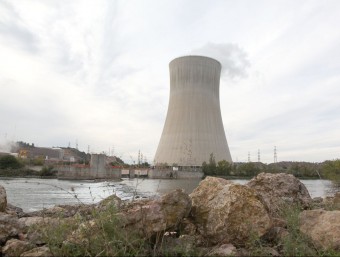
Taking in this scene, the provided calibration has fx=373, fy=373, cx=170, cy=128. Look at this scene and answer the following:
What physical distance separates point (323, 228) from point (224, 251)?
105 centimetres

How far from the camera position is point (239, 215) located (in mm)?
3256

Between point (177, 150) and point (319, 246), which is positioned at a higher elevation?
point (177, 150)

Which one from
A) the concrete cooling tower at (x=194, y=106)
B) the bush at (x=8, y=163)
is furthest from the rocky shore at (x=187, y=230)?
the bush at (x=8, y=163)

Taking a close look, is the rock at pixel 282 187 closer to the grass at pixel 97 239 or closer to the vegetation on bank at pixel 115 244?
the vegetation on bank at pixel 115 244

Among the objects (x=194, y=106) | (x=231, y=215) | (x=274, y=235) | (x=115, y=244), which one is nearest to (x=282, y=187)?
(x=274, y=235)

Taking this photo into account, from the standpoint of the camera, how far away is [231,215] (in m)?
3.25

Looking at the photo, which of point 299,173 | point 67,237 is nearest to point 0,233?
point 67,237

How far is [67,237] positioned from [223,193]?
1.42 m

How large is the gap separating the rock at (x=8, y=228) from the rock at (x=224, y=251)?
195cm

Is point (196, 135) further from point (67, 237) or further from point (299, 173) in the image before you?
point (67, 237)

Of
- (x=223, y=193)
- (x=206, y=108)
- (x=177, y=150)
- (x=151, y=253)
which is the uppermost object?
(x=206, y=108)

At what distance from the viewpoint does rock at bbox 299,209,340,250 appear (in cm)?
311

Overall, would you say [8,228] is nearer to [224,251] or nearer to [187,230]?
[187,230]

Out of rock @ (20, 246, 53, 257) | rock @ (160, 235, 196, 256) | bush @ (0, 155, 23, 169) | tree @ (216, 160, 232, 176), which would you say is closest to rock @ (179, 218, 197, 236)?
rock @ (160, 235, 196, 256)
